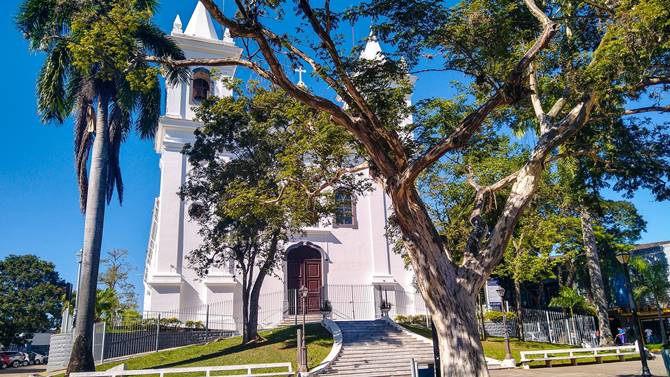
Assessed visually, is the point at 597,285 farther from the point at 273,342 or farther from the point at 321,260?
the point at 273,342

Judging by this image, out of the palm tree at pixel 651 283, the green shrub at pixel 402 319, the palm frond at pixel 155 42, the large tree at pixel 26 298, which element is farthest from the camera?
the large tree at pixel 26 298

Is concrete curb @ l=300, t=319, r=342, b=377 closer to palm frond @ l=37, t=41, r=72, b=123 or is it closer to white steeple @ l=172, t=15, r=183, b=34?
palm frond @ l=37, t=41, r=72, b=123

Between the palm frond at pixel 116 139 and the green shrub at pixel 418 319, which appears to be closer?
the palm frond at pixel 116 139

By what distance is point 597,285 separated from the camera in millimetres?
22938

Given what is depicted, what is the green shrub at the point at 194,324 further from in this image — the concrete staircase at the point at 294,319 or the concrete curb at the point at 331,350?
the concrete curb at the point at 331,350

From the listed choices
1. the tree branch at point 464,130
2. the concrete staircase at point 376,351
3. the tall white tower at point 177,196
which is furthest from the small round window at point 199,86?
the tree branch at point 464,130

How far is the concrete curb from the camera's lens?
15.1 meters

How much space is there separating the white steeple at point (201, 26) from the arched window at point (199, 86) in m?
2.32

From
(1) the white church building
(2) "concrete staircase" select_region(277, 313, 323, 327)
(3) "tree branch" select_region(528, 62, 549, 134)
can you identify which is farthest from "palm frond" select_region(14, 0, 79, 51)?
(2) "concrete staircase" select_region(277, 313, 323, 327)

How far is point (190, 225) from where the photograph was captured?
24.2 meters

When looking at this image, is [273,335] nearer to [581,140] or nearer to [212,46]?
[581,140]

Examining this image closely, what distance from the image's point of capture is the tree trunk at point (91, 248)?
14609mm

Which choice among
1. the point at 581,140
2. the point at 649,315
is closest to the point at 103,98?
the point at 581,140

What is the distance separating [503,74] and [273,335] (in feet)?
46.8
